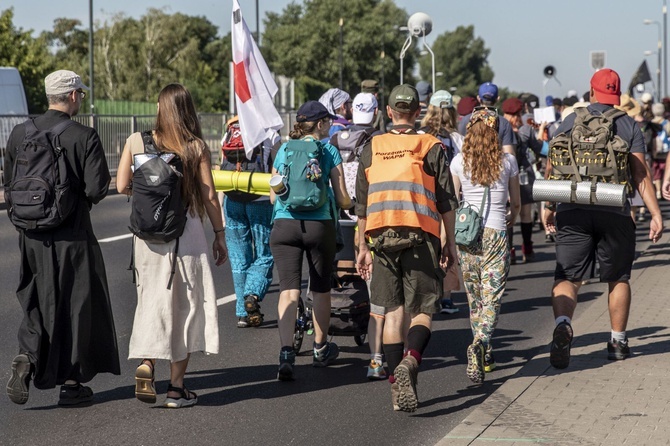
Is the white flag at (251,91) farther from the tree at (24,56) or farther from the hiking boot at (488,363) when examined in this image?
the tree at (24,56)

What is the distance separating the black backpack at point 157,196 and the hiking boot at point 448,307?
13.1 feet

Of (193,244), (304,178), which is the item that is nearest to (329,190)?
(304,178)

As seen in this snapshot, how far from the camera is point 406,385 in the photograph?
5.87m

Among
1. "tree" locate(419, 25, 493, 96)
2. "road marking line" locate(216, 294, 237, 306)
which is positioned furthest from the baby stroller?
"tree" locate(419, 25, 493, 96)

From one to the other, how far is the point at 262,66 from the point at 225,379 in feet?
9.65

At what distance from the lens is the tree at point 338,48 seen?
97562mm

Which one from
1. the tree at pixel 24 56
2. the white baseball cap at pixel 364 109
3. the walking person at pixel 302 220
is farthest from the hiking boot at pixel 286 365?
the tree at pixel 24 56

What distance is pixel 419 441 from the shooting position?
5.59 m

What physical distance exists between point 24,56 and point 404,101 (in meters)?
47.1

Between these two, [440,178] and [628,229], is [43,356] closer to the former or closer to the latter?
[440,178]

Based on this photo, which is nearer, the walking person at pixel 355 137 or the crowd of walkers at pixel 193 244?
the crowd of walkers at pixel 193 244

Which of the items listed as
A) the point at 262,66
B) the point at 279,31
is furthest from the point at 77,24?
the point at 262,66

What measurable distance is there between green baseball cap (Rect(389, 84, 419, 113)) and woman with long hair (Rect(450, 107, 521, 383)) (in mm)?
901

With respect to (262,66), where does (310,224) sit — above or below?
below
